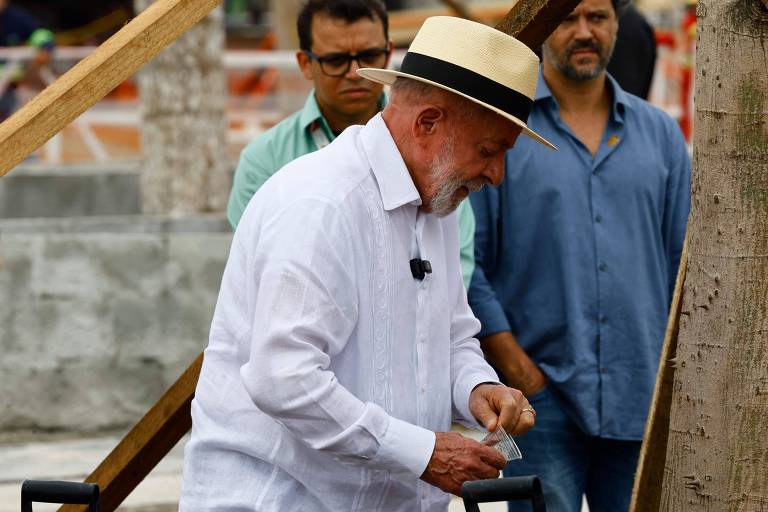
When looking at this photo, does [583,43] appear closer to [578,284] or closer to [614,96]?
[614,96]

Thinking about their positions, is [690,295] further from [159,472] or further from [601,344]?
[159,472]

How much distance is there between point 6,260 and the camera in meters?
7.33

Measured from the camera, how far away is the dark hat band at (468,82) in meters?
2.96

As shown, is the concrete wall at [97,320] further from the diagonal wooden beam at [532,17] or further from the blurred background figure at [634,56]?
the diagonal wooden beam at [532,17]

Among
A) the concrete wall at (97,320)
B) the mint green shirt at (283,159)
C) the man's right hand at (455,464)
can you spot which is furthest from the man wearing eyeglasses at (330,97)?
the concrete wall at (97,320)

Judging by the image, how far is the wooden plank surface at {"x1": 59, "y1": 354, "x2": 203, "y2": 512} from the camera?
3621mm

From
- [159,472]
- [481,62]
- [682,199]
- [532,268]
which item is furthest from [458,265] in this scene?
[159,472]

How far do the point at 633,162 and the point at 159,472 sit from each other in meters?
3.40

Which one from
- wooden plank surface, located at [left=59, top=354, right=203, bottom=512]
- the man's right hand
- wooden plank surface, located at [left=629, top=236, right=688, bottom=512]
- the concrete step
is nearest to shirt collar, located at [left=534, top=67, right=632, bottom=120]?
wooden plank surface, located at [left=629, top=236, right=688, bottom=512]

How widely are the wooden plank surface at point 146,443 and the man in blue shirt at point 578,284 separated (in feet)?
3.25

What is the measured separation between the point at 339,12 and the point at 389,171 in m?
1.57

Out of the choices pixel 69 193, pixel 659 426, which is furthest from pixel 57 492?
pixel 69 193

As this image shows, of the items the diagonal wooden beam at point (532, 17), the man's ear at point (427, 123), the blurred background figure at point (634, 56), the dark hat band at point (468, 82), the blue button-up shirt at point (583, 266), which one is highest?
the blurred background figure at point (634, 56)

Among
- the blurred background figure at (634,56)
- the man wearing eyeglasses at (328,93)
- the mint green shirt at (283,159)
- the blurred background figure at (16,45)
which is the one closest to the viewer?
the mint green shirt at (283,159)
